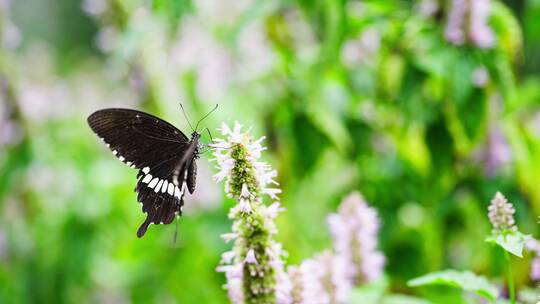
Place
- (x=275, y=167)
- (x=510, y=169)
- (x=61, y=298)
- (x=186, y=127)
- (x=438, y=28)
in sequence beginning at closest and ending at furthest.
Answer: (x=438, y=28) < (x=510, y=169) < (x=275, y=167) < (x=186, y=127) < (x=61, y=298)

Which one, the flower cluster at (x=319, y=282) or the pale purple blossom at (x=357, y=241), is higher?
the pale purple blossom at (x=357, y=241)

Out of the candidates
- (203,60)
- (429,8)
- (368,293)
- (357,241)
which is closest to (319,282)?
(368,293)

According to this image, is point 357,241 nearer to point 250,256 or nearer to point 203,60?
point 250,256

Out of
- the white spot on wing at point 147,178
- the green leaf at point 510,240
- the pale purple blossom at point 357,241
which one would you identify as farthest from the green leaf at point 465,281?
the white spot on wing at point 147,178

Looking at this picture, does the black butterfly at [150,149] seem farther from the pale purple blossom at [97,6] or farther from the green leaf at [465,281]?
the pale purple blossom at [97,6]

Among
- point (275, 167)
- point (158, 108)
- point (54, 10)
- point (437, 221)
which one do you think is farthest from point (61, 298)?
point (54, 10)

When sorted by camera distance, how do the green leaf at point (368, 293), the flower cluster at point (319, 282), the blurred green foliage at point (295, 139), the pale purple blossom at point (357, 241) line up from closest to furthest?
1. the flower cluster at point (319, 282)
2. the green leaf at point (368, 293)
3. the pale purple blossom at point (357, 241)
4. the blurred green foliage at point (295, 139)

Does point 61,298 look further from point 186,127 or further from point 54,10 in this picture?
point 54,10
